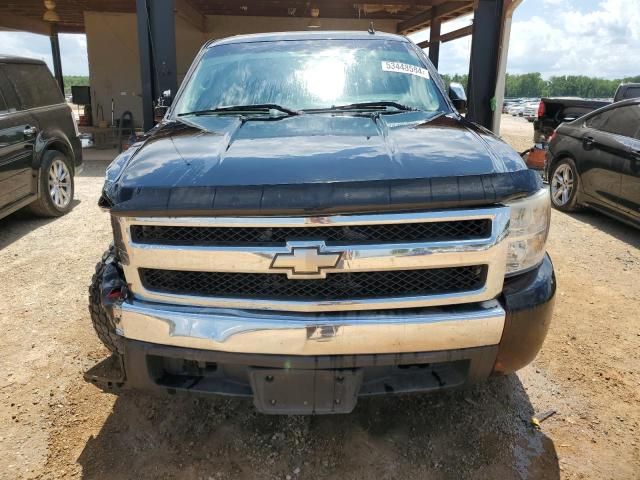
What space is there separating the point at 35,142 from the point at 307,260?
5.25 m

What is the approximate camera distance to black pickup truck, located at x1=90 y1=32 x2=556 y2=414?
1.95 metres

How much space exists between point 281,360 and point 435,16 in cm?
1467

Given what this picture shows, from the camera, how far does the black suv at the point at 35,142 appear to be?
550cm

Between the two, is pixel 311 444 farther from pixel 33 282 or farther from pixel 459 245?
Answer: pixel 33 282

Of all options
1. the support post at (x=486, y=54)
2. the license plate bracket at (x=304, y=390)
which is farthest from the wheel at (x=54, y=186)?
the support post at (x=486, y=54)

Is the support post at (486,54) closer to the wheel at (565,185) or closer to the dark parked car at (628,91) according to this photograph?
the dark parked car at (628,91)

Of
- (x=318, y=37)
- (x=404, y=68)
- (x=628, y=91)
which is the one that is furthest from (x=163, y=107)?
(x=628, y=91)

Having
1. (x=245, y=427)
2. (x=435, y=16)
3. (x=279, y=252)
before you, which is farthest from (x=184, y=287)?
(x=435, y=16)

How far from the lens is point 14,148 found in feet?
18.1

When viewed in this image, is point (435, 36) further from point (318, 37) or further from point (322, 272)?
point (322, 272)

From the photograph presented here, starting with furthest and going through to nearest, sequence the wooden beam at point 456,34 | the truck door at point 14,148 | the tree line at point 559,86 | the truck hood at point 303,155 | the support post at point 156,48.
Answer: the tree line at point 559,86, the wooden beam at point 456,34, the support post at point 156,48, the truck door at point 14,148, the truck hood at point 303,155

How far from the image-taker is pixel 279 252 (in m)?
1.95

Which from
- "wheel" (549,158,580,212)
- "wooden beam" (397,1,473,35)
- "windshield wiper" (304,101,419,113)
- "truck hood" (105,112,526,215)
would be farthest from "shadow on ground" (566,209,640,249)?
"wooden beam" (397,1,473,35)

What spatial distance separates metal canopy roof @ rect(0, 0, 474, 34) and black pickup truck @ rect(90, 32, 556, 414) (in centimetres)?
1150
